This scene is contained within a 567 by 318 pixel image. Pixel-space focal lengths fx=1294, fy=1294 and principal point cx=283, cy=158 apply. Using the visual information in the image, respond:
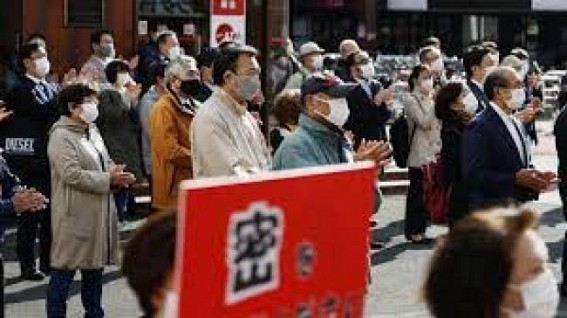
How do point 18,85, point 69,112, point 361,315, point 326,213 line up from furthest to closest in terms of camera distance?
point 18,85 → point 69,112 → point 361,315 → point 326,213

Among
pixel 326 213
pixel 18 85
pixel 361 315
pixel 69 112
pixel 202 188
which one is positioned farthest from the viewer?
pixel 18 85

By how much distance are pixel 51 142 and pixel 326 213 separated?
4725 mm

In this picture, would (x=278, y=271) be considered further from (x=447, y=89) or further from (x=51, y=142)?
(x=447, y=89)

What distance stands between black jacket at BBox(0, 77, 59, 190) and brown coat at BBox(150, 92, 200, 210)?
98cm

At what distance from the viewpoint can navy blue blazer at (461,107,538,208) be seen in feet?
25.3

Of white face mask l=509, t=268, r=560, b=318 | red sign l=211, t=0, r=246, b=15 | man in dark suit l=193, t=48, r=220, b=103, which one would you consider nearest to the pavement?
man in dark suit l=193, t=48, r=220, b=103

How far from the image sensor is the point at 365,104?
11.9 metres

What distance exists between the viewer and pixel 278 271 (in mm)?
3143

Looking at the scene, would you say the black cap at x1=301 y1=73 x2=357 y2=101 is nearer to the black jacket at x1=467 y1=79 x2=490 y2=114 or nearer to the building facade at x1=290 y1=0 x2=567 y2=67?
the black jacket at x1=467 y1=79 x2=490 y2=114

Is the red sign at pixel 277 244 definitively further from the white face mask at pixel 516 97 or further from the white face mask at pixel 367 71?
the white face mask at pixel 367 71

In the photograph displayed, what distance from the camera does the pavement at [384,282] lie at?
29.5 ft

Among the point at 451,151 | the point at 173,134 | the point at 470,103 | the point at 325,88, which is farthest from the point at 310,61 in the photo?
the point at 325,88

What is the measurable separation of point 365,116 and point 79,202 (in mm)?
4685

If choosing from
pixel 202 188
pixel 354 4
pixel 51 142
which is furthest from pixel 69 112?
pixel 354 4
